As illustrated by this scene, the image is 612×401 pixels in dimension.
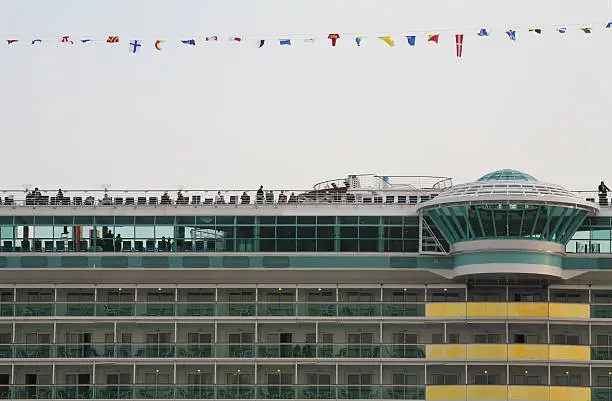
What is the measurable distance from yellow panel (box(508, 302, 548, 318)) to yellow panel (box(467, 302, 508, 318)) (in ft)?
1.26

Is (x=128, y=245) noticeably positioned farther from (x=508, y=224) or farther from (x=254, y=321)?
(x=508, y=224)

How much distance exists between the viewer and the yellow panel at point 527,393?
10331cm

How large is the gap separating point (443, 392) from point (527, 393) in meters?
5.11

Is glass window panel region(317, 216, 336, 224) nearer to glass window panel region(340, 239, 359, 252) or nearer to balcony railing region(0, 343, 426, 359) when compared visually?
glass window panel region(340, 239, 359, 252)

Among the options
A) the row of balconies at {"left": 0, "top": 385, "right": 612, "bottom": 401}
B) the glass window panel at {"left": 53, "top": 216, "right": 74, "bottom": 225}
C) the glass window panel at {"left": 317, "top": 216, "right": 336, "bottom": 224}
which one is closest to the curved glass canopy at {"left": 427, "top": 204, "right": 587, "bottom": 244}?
the glass window panel at {"left": 317, "top": 216, "right": 336, "bottom": 224}

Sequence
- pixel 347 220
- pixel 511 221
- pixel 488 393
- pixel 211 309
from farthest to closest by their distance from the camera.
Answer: pixel 211 309
pixel 347 220
pixel 488 393
pixel 511 221

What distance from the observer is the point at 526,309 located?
105 m

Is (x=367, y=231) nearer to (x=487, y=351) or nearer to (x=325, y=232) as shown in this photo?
(x=325, y=232)

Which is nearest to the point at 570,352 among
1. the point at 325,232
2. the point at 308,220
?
the point at 325,232

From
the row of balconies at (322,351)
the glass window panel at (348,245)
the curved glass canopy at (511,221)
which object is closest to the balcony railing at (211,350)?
the row of balconies at (322,351)

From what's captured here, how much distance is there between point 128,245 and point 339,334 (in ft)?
46.8

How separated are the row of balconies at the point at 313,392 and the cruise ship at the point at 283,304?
9 cm

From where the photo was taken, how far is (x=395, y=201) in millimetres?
106438

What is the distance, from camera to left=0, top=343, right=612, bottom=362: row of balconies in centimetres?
10406
